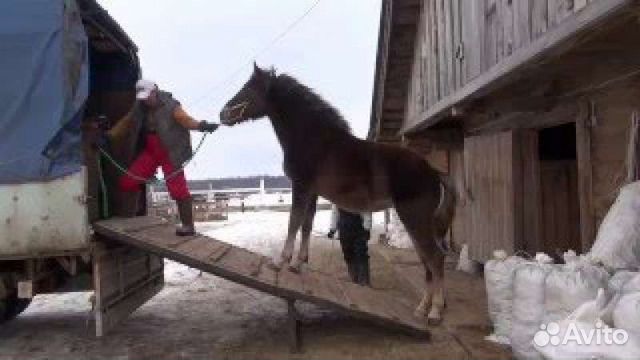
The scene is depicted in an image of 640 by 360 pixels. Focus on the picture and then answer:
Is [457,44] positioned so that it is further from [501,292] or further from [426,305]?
[501,292]

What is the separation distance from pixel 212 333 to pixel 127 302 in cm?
89

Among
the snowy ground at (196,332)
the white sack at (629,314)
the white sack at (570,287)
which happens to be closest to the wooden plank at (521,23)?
the white sack at (570,287)

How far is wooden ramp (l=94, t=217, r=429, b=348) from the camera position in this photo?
20.5ft

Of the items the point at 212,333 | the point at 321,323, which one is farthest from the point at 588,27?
the point at 212,333

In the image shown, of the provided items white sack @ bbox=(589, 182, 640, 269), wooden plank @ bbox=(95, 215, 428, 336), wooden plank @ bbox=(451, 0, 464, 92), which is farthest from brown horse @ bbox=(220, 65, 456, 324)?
wooden plank @ bbox=(451, 0, 464, 92)

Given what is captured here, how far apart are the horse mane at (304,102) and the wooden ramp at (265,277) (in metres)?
1.58

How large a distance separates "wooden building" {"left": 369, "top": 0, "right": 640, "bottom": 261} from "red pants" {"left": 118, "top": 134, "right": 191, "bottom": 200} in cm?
338

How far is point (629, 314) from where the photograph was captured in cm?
427

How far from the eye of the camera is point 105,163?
28.2 feet

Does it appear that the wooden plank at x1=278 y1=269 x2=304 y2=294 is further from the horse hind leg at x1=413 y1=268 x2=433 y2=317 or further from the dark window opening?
the dark window opening

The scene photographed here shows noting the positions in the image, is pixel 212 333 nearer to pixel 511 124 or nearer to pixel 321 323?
pixel 321 323

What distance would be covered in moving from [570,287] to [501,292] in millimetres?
1019

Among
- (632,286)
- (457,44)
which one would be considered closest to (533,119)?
(457,44)

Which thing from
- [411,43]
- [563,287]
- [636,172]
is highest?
[411,43]
